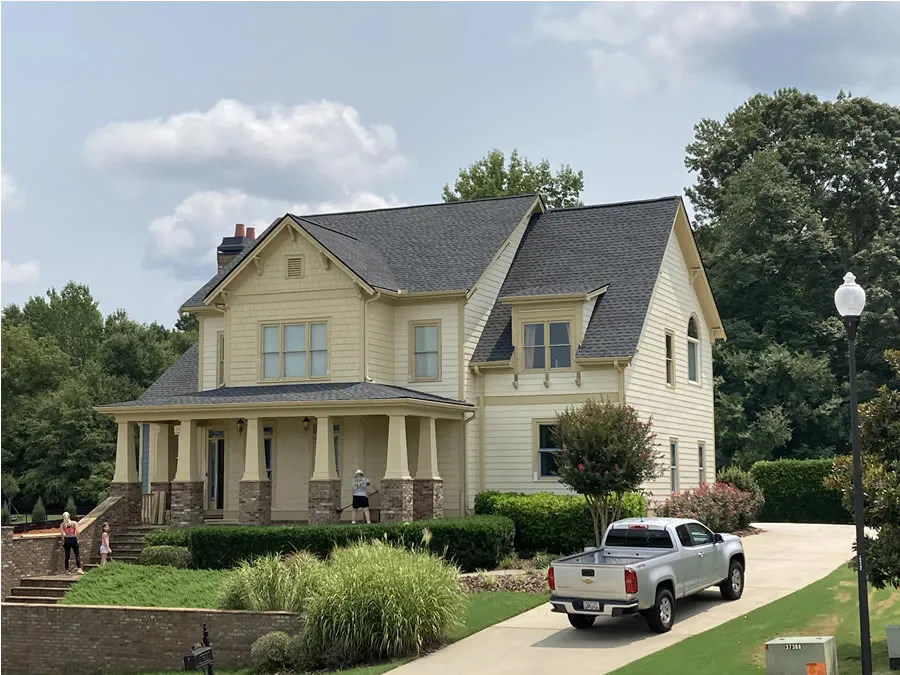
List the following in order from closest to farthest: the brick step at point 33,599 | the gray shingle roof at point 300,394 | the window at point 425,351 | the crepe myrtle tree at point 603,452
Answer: the crepe myrtle tree at point 603,452 < the brick step at point 33,599 < the gray shingle roof at point 300,394 < the window at point 425,351

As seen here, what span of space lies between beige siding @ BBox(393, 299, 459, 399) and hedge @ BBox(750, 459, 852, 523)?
1397 cm

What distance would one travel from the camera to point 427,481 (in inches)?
1142

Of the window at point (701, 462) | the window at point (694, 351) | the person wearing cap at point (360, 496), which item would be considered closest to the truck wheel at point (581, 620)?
the person wearing cap at point (360, 496)

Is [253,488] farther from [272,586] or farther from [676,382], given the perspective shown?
[676,382]

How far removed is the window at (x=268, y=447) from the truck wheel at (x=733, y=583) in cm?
1511

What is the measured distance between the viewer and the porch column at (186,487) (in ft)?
98.2

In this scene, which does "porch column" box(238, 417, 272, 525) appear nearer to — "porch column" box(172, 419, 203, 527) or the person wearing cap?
"porch column" box(172, 419, 203, 527)

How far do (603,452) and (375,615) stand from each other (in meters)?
7.35

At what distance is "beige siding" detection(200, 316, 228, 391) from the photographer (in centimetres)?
3466

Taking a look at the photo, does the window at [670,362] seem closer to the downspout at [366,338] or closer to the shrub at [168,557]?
the downspout at [366,338]

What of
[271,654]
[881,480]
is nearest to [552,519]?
[271,654]

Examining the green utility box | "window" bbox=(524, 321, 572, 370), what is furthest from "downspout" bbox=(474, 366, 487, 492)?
the green utility box

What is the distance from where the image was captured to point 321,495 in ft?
92.6

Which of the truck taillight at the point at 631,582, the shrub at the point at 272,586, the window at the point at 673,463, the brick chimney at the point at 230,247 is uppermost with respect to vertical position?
the brick chimney at the point at 230,247
